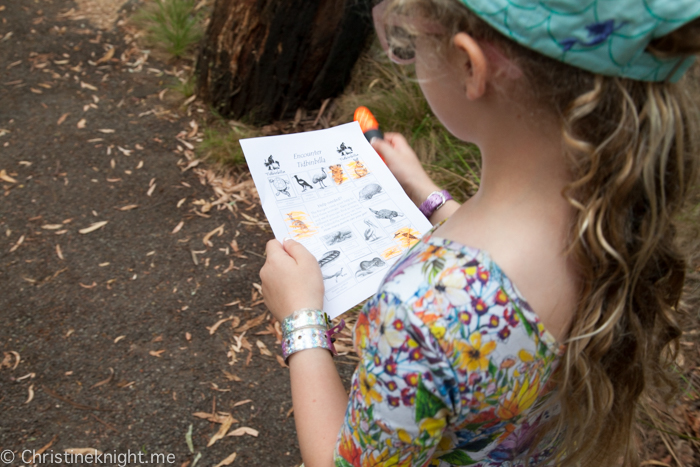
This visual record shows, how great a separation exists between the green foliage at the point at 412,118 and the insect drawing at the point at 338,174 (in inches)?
56.8

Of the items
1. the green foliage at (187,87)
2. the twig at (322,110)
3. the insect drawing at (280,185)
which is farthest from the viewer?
the green foliage at (187,87)

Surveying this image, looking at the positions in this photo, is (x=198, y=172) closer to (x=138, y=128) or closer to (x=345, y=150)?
(x=138, y=128)

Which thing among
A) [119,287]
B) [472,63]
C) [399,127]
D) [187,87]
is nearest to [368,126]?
[472,63]


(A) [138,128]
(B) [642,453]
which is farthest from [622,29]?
(A) [138,128]

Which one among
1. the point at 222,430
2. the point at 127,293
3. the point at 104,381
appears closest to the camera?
the point at 222,430

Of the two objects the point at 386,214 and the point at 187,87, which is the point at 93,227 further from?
the point at 386,214

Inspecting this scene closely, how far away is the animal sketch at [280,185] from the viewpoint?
1.51 m

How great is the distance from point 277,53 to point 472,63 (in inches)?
118

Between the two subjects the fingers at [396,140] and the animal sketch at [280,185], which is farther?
the fingers at [396,140]

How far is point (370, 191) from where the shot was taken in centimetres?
156

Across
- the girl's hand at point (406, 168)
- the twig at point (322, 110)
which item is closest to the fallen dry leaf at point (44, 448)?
the girl's hand at point (406, 168)

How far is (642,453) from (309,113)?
9.71 ft

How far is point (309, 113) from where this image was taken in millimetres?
3836

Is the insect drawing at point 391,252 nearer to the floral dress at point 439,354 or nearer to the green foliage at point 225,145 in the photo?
the floral dress at point 439,354
